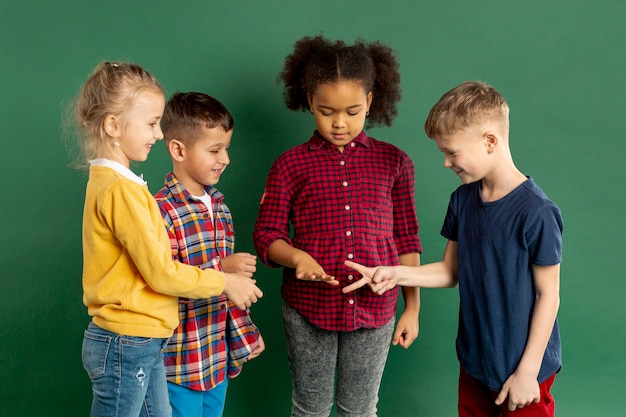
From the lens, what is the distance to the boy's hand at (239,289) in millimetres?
1510

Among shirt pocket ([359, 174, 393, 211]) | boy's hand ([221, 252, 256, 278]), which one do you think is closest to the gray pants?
boy's hand ([221, 252, 256, 278])

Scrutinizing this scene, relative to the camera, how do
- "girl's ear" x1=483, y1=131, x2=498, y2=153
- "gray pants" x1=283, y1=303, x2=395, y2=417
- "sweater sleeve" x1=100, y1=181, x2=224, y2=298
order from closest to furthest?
1. "sweater sleeve" x1=100, y1=181, x2=224, y2=298
2. "girl's ear" x1=483, y1=131, x2=498, y2=153
3. "gray pants" x1=283, y1=303, x2=395, y2=417

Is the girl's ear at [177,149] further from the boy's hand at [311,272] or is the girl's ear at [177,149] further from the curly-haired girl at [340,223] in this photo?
the boy's hand at [311,272]

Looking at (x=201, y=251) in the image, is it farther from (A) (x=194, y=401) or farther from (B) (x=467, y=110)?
(B) (x=467, y=110)

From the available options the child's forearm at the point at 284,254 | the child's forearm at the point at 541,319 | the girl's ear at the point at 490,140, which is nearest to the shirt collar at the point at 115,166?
the child's forearm at the point at 284,254

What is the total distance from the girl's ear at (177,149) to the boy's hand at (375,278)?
0.54 m

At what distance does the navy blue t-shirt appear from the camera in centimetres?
141

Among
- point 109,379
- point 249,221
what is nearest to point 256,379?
point 249,221

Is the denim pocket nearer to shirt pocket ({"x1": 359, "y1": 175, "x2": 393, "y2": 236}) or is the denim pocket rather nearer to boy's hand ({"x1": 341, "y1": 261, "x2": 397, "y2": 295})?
boy's hand ({"x1": 341, "y1": 261, "x2": 397, "y2": 295})

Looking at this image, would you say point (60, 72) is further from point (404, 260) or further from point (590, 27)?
point (590, 27)

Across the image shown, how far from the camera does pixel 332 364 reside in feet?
5.79

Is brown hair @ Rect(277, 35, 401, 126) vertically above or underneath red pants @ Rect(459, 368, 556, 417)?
above

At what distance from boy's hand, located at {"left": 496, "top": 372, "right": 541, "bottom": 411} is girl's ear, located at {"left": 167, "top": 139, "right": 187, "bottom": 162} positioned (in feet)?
3.38

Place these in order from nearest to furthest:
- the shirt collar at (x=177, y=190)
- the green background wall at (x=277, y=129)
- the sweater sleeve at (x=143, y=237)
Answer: the sweater sleeve at (x=143, y=237) → the shirt collar at (x=177, y=190) → the green background wall at (x=277, y=129)
